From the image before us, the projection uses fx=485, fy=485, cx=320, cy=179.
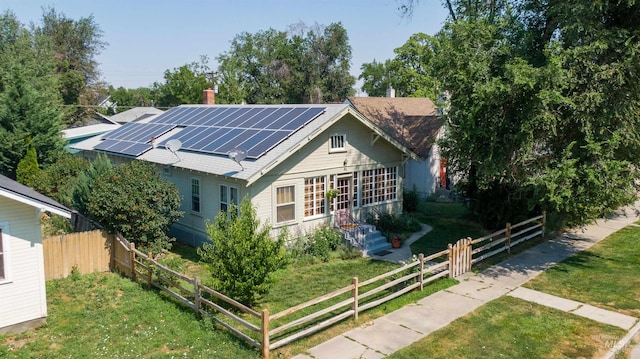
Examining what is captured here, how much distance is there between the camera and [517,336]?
11125mm

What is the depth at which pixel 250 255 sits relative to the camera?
11.7 meters

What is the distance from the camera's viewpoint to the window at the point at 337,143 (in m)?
18.8

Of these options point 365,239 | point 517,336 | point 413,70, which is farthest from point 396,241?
point 413,70

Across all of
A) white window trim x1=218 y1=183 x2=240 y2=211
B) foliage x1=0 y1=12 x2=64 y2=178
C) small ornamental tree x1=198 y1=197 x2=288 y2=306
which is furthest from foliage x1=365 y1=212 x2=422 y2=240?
foliage x1=0 y1=12 x2=64 y2=178

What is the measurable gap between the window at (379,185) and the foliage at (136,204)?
7.79 metres

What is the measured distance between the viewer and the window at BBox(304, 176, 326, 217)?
1839 centimetres

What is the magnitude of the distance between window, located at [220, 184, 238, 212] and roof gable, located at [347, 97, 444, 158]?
13.6m

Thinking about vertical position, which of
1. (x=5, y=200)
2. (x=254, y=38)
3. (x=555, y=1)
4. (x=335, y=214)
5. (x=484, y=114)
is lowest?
(x=335, y=214)

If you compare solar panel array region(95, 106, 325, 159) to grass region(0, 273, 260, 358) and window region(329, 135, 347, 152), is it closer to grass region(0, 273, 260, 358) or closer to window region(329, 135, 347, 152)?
window region(329, 135, 347, 152)

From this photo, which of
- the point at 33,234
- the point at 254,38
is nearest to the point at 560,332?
the point at 33,234

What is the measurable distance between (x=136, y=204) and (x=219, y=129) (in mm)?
6468

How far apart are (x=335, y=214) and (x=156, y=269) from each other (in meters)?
7.60

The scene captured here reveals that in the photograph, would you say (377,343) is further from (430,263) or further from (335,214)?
(335,214)

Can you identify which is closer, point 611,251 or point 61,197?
point 611,251
